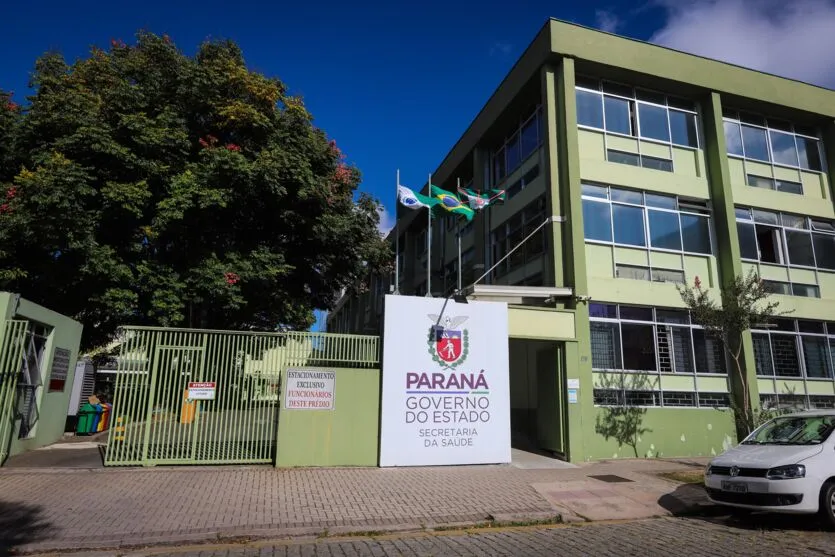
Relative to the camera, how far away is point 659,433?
14.2 meters

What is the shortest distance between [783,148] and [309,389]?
18579mm

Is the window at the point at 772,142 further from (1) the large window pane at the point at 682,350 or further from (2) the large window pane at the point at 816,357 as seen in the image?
(1) the large window pane at the point at 682,350

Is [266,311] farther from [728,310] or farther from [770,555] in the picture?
[770,555]

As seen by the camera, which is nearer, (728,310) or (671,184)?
(728,310)

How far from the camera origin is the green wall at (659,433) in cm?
1361

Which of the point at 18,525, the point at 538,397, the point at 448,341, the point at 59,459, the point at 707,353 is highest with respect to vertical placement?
the point at 707,353

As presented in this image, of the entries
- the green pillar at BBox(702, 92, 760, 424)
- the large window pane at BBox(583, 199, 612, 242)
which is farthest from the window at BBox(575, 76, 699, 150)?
the large window pane at BBox(583, 199, 612, 242)

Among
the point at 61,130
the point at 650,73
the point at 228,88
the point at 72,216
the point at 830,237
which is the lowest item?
the point at 72,216

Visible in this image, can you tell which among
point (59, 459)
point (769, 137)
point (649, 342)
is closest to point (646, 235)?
point (649, 342)

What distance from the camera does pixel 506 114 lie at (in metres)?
18.7

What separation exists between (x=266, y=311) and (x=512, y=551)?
13.3m

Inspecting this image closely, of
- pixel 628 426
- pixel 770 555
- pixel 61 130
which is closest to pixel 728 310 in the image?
pixel 628 426

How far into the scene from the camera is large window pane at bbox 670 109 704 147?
17.2 m

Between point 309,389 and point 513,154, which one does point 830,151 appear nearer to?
point 513,154
